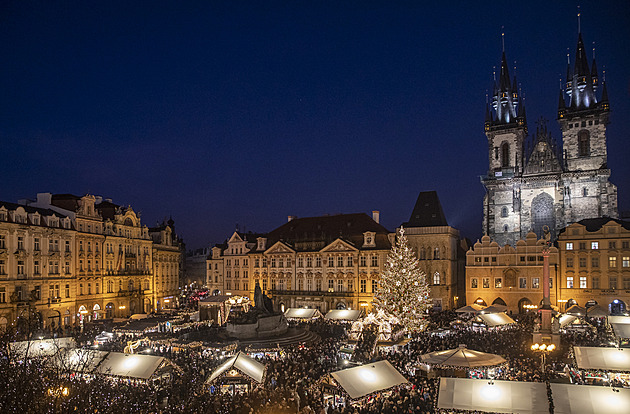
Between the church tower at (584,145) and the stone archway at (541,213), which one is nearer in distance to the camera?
the church tower at (584,145)

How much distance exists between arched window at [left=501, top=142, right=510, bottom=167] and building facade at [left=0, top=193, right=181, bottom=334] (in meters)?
49.6

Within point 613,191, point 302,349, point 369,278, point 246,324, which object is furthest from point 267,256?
point 613,191

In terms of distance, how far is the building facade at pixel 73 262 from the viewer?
42.8 meters

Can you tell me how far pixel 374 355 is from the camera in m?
29.1

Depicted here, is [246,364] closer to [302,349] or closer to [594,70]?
[302,349]

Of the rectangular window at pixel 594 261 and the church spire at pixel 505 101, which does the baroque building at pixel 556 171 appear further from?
the rectangular window at pixel 594 261

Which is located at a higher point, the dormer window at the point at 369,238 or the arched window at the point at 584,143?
the arched window at the point at 584,143

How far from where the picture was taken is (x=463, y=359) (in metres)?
21.7

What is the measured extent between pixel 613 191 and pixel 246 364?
55253 millimetres

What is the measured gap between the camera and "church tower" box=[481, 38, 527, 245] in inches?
2539

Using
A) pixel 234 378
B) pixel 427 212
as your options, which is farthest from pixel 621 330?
pixel 427 212

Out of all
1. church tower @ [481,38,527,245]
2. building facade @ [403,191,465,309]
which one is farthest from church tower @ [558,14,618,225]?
building facade @ [403,191,465,309]

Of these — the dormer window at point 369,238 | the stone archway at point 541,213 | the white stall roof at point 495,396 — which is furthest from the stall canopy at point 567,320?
the stone archway at point 541,213

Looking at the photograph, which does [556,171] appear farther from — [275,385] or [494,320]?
[275,385]
